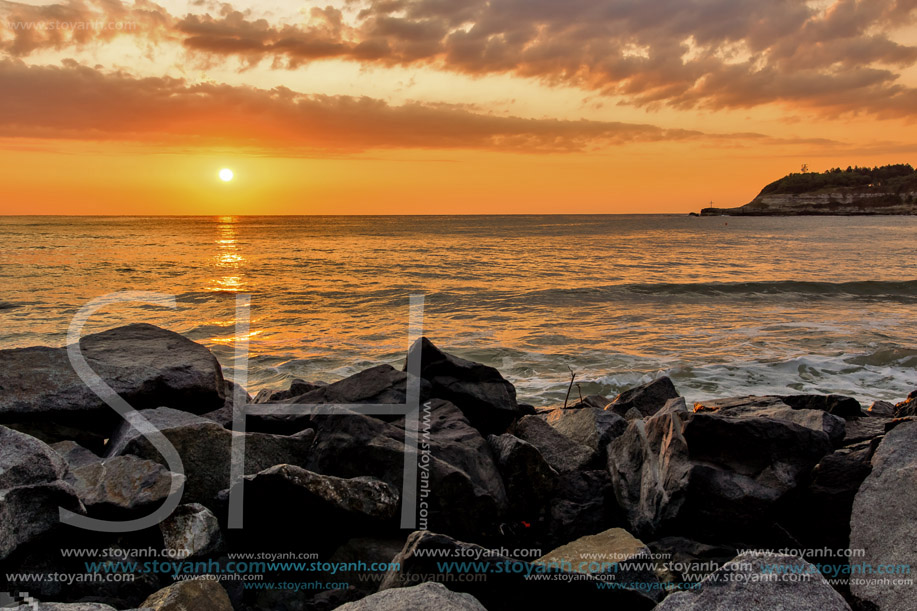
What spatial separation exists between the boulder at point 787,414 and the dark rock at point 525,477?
1748mm

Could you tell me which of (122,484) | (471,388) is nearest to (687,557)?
(471,388)

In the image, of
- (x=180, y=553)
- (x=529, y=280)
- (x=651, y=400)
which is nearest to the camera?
(x=180, y=553)

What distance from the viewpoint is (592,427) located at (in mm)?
6695

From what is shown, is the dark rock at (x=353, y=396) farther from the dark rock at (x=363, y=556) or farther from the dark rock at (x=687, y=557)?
the dark rock at (x=687, y=557)

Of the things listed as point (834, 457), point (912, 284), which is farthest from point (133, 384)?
point (912, 284)

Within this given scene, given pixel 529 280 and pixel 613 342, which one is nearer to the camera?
pixel 613 342

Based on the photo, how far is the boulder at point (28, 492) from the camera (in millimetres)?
3586

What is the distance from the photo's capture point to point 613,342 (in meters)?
16.4

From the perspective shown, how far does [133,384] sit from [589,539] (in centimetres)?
467

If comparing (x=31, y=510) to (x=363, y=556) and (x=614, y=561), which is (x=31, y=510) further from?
(x=614, y=561)

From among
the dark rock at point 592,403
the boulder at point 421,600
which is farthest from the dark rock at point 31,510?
the dark rock at point 592,403

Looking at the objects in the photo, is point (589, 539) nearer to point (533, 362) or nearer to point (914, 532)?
point (914, 532)

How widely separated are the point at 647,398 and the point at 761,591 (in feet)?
18.9

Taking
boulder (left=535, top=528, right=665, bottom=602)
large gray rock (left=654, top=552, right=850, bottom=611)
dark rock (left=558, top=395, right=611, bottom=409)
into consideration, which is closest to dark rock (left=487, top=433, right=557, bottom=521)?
boulder (left=535, top=528, right=665, bottom=602)
